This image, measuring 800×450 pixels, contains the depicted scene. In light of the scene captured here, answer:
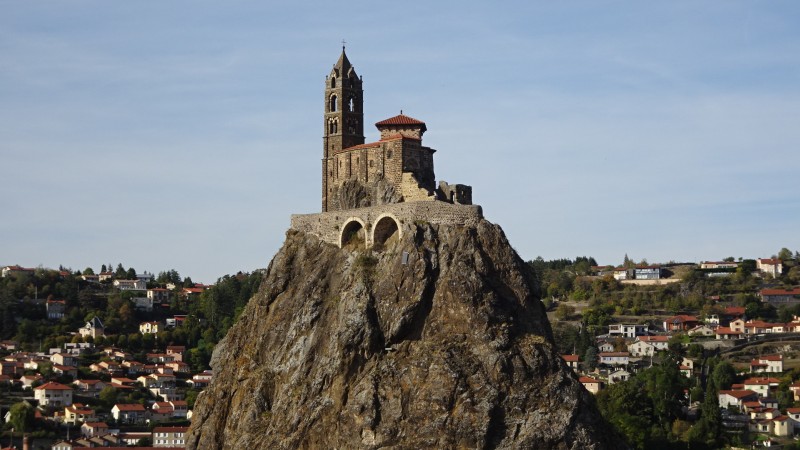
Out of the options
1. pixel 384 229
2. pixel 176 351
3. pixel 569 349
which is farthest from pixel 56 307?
pixel 384 229

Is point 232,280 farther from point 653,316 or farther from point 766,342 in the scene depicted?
point 766,342

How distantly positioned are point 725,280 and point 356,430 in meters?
119

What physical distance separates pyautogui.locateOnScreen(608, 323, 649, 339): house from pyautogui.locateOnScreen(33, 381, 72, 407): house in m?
59.7

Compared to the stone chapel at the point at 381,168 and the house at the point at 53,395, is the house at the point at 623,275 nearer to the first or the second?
the house at the point at 53,395

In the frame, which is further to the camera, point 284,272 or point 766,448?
point 766,448

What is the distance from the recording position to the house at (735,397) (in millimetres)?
125406

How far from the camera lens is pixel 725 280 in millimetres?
186125

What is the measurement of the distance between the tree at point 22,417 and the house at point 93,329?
37.3 meters

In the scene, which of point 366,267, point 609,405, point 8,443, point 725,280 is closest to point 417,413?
point 366,267

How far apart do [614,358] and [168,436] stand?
4860cm

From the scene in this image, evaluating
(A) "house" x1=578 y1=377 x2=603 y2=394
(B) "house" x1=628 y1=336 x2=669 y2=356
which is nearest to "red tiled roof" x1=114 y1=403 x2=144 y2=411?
(A) "house" x1=578 y1=377 x2=603 y2=394

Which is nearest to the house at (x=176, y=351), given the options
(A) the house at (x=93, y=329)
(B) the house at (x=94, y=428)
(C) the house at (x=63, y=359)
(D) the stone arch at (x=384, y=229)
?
(A) the house at (x=93, y=329)

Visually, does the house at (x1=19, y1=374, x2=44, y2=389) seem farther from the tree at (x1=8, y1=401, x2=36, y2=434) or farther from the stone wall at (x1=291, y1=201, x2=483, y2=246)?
the stone wall at (x1=291, y1=201, x2=483, y2=246)

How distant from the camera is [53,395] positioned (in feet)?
449
